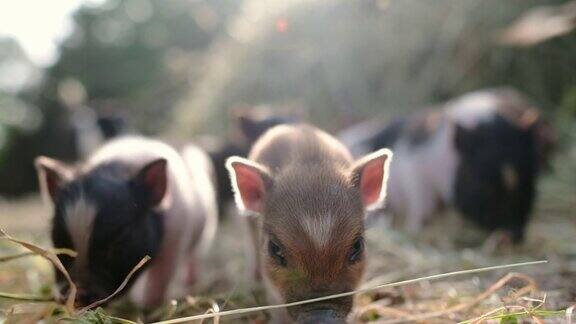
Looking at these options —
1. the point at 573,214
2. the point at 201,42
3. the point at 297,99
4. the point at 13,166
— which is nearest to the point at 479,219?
the point at 573,214

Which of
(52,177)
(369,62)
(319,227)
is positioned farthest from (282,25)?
(319,227)

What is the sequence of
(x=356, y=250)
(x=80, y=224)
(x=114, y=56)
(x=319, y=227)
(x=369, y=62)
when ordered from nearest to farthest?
1. (x=319, y=227)
2. (x=356, y=250)
3. (x=80, y=224)
4. (x=369, y=62)
5. (x=114, y=56)

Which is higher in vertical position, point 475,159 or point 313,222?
point 313,222

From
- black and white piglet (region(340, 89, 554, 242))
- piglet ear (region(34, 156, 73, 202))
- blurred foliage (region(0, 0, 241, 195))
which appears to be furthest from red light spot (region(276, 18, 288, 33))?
blurred foliage (region(0, 0, 241, 195))

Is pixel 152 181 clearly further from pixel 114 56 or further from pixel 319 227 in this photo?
pixel 114 56

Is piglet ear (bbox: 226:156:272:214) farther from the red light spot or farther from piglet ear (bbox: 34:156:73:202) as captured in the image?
the red light spot

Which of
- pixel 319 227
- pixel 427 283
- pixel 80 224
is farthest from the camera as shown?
pixel 427 283

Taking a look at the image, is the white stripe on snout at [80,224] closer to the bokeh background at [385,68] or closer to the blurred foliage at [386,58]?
the bokeh background at [385,68]
